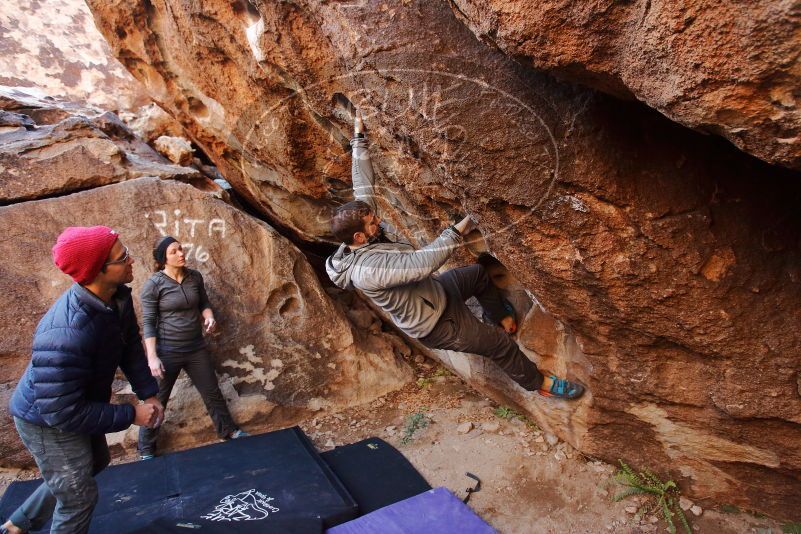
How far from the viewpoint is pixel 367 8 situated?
2.62 meters

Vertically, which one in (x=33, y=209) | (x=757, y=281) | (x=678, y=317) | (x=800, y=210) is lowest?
(x=33, y=209)

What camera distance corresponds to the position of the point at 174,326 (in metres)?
3.86

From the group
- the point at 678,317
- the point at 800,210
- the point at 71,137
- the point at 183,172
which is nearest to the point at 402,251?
the point at 678,317

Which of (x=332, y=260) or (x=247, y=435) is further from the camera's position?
(x=247, y=435)

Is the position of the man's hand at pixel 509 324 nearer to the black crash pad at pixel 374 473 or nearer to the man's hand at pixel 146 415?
the black crash pad at pixel 374 473

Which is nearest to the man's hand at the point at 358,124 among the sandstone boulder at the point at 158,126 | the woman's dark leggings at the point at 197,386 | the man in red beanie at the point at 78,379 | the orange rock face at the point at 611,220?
the orange rock face at the point at 611,220

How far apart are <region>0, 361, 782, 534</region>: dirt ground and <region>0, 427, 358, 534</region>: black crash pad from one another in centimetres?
54

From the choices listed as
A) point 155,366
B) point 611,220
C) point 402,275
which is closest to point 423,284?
point 402,275

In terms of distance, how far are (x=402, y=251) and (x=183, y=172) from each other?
330 centimetres

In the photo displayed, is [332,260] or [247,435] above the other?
[332,260]

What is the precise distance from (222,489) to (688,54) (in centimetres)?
370

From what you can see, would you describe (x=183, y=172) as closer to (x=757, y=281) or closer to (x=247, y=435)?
(x=247, y=435)

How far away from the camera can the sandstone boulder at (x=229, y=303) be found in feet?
14.0

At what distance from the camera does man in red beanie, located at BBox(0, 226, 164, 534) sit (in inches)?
89.6
